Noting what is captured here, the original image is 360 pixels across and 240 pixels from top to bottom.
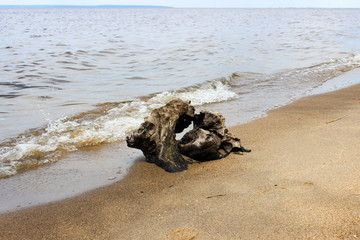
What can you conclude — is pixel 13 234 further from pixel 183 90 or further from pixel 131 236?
pixel 183 90

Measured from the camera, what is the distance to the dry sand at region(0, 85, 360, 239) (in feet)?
7.42

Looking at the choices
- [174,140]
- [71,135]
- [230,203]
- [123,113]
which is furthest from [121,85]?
[230,203]

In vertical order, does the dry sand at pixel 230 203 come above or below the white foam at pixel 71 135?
above

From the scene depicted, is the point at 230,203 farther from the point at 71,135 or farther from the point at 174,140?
the point at 71,135

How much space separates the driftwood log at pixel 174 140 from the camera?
3.55m

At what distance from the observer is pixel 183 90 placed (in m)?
8.84

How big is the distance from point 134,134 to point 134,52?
13746mm

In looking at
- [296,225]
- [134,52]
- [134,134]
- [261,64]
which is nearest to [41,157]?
[134,134]

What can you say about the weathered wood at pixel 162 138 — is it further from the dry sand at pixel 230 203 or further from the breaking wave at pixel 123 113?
the breaking wave at pixel 123 113

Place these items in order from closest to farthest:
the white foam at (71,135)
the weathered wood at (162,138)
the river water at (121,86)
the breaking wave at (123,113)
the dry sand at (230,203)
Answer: the dry sand at (230,203) < the weathered wood at (162,138) < the white foam at (71,135) < the breaking wave at (123,113) < the river water at (121,86)

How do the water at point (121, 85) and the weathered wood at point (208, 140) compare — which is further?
the water at point (121, 85)

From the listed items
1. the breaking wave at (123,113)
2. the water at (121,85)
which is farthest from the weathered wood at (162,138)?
the breaking wave at (123,113)

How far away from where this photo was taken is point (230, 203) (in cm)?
262

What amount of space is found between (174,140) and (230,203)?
1.26 meters
